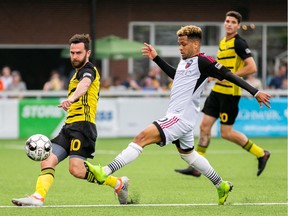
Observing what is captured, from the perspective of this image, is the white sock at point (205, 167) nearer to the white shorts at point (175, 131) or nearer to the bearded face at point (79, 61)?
the white shorts at point (175, 131)

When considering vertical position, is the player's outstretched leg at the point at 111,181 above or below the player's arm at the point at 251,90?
below

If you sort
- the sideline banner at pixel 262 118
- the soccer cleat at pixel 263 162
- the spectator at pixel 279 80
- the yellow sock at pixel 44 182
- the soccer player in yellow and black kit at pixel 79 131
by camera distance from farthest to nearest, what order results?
the spectator at pixel 279 80 < the sideline banner at pixel 262 118 < the soccer cleat at pixel 263 162 < the soccer player in yellow and black kit at pixel 79 131 < the yellow sock at pixel 44 182

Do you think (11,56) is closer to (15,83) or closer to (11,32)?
(11,32)

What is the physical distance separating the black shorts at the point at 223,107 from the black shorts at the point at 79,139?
3933mm

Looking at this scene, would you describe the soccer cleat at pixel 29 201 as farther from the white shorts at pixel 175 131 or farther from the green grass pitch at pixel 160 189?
the white shorts at pixel 175 131

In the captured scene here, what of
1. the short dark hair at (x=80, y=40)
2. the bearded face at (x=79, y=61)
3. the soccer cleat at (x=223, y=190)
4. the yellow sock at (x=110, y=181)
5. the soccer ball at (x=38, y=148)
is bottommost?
the soccer cleat at (x=223, y=190)

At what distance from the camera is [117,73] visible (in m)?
31.3

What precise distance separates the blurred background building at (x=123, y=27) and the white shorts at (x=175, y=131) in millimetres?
20058

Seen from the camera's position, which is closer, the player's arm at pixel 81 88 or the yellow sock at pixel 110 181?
the player's arm at pixel 81 88

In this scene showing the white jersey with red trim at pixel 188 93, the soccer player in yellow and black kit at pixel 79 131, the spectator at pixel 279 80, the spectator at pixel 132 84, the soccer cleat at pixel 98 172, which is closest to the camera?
the soccer cleat at pixel 98 172

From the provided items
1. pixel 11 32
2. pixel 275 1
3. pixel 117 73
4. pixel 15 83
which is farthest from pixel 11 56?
pixel 275 1

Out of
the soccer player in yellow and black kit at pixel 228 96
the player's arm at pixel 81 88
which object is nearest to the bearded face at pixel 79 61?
the player's arm at pixel 81 88

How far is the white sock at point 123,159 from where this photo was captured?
1004 centimetres

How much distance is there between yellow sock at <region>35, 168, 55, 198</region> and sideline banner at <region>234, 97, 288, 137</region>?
43.8 ft
